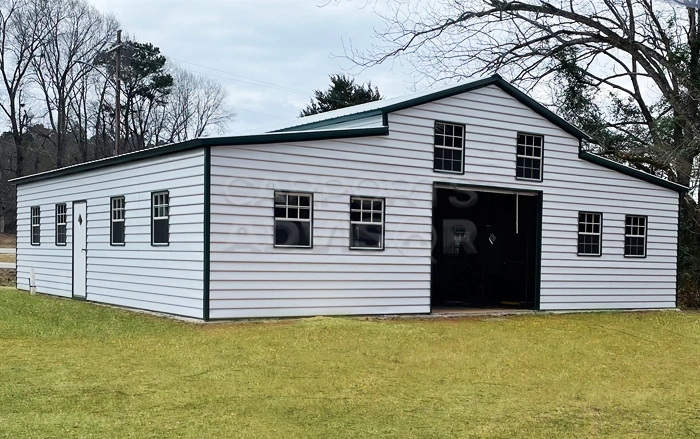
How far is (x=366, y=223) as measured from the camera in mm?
15422

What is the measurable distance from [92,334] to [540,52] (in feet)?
63.1

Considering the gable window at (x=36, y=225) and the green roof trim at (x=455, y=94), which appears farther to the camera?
the gable window at (x=36, y=225)

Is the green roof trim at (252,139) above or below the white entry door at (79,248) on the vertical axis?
above

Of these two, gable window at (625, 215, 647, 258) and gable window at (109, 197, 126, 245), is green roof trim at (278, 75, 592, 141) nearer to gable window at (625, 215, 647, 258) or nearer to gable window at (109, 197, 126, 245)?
gable window at (625, 215, 647, 258)

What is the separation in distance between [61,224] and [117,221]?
3497 mm

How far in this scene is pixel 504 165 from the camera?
56.4 ft

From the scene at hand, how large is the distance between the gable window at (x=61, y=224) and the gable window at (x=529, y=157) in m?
11.0

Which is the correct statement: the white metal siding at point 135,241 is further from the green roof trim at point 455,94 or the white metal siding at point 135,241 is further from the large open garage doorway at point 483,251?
the large open garage doorway at point 483,251

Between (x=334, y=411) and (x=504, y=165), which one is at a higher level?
(x=504, y=165)

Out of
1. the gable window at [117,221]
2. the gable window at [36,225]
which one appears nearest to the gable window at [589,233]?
the gable window at [117,221]

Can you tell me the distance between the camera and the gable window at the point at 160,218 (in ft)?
48.8

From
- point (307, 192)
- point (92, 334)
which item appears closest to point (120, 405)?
point (92, 334)

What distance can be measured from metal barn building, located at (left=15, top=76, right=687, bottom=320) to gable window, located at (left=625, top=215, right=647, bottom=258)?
52 mm

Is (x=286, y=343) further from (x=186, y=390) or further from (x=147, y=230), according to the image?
(x=147, y=230)
